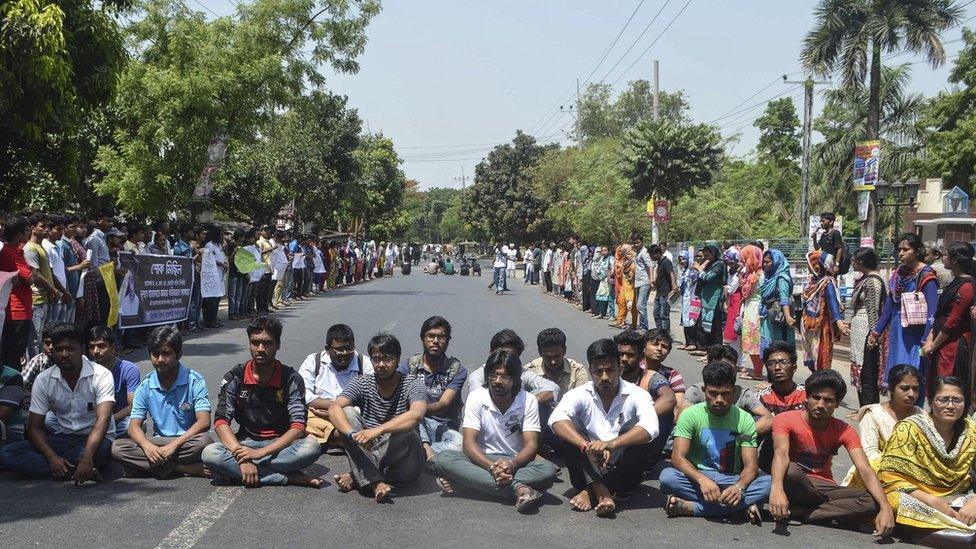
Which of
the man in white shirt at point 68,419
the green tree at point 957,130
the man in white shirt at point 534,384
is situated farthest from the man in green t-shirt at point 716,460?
the green tree at point 957,130

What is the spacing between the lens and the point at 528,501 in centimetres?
591

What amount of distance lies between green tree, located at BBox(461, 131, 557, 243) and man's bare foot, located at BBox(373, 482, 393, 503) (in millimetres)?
55138

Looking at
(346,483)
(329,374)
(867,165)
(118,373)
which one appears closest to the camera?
(346,483)

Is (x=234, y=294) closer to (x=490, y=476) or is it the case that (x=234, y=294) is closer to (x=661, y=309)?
(x=661, y=309)

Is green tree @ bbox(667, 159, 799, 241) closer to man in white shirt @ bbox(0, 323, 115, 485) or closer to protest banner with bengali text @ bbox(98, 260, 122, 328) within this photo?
protest banner with bengali text @ bbox(98, 260, 122, 328)

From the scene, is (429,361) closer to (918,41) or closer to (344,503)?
(344,503)

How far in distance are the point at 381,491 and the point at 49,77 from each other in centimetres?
643

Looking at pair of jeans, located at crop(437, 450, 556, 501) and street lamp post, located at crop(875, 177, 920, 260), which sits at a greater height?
street lamp post, located at crop(875, 177, 920, 260)

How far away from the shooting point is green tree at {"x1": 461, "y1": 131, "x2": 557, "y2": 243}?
206 feet

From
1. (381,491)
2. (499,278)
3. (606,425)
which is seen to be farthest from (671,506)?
(499,278)

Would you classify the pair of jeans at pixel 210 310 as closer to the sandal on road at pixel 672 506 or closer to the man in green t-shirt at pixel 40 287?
the man in green t-shirt at pixel 40 287

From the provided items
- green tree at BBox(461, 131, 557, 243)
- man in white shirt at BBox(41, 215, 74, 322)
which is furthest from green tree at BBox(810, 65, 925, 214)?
man in white shirt at BBox(41, 215, 74, 322)

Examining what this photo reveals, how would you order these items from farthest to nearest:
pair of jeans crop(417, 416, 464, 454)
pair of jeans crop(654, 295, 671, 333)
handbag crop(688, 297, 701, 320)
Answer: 1. pair of jeans crop(654, 295, 671, 333)
2. handbag crop(688, 297, 701, 320)
3. pair of jeans crop(417, 416, 464, 454)

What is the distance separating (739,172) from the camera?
5641cm
